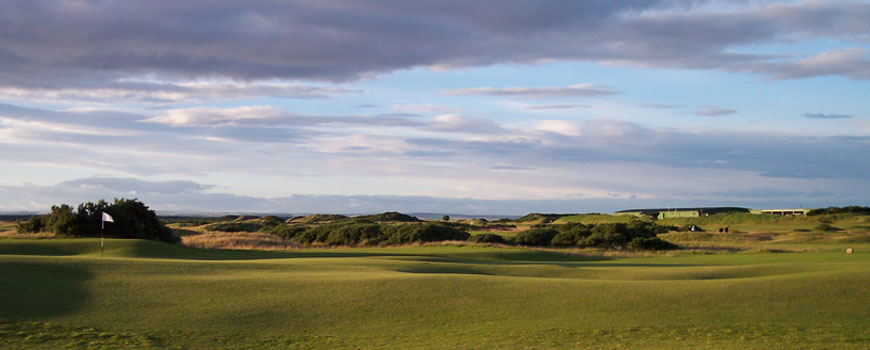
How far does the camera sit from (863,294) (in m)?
16.3

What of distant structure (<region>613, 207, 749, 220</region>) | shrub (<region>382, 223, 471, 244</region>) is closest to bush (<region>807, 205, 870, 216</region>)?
distant structure (<region>613, 207, 749, 220</region>)

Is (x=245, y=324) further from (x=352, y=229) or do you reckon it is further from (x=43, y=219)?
(x=352, y=229)

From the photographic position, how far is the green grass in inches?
493

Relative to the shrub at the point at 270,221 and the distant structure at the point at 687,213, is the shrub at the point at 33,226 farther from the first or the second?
the distant structure at the point at 687,213

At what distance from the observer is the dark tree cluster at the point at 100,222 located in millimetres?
46750

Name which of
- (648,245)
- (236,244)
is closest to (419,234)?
(236,244)

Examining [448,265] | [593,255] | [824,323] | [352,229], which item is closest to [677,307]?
[824,323]

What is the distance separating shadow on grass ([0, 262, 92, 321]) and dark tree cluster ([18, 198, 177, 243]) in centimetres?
3059

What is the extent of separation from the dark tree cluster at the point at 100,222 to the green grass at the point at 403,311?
96.4 ft

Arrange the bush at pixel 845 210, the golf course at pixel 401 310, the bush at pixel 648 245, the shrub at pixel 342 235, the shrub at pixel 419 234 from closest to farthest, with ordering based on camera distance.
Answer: the golf course at pixel 401 310
the bush at pixel 648 245
the shrub at pixel 419 234
the shrub at pixel 342 235
the bush at pixel 845 210

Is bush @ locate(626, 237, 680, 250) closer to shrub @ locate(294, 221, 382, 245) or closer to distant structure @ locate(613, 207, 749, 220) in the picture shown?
shrub @ locate(294, 221, 382, 245)

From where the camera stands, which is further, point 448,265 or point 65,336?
point 448,265

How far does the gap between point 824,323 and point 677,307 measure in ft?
9.07

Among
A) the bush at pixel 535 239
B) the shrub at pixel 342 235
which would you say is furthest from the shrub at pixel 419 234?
the bush at pixel 535 239
